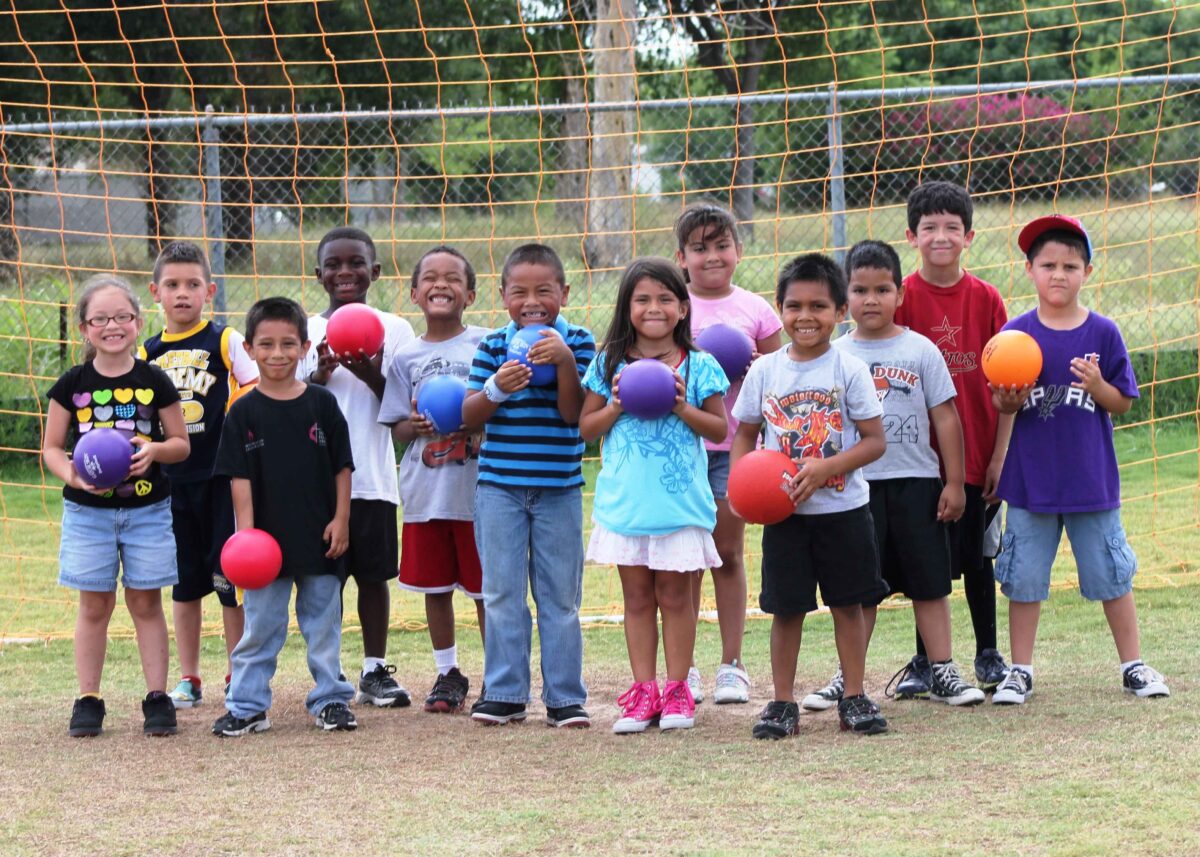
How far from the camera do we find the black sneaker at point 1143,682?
4891 mm

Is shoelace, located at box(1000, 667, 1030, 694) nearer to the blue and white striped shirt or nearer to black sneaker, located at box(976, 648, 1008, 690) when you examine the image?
black sneaker, located at box(976, 648, 1008, 690)

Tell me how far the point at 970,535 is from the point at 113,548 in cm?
294

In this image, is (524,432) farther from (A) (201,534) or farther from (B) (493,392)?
(A) (201,534)

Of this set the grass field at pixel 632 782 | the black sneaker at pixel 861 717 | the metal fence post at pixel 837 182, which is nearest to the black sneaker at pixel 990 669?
the grass field at pixel 632 782

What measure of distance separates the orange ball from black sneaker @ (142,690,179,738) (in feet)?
9.53

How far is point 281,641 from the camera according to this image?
16.6ft

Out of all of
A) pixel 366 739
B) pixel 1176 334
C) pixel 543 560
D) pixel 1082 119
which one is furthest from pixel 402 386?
pixel 1082 119

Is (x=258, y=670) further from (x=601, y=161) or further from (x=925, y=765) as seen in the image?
(x=601, y=161)

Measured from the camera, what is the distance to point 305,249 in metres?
14.7

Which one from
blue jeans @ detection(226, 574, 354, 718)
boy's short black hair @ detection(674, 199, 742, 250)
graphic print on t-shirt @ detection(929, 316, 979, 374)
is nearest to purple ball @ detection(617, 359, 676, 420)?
boy's short black hair @ detection(674, 199, 742, 250)

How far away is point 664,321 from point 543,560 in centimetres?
91

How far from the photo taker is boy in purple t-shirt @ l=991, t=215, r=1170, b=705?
195 inches

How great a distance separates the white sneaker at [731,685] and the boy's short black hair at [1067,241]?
1771 mm

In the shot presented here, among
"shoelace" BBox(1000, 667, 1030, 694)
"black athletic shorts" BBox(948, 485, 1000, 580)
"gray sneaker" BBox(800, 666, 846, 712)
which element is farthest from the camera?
"black athletic shorts" BBox(948, 485, 1000, 580)
